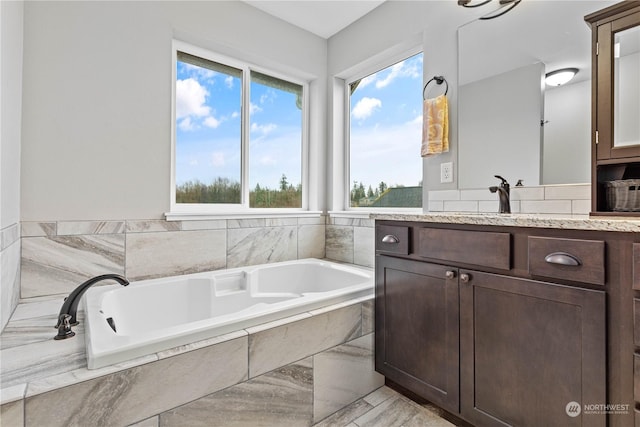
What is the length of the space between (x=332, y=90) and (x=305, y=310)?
7.03 ft

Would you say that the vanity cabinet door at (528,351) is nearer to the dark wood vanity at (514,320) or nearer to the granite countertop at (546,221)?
the dark wood vanity at (514,320)

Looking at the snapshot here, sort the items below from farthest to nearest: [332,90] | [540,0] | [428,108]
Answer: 1. [332,90]
2. [428,108]
3. [540,0]

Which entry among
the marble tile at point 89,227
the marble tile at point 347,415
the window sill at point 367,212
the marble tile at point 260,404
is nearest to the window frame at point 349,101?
the window sill at point 367,212

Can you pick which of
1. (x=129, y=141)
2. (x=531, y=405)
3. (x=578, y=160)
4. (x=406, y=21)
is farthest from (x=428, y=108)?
(x=129, y=141)

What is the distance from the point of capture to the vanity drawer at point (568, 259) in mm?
937

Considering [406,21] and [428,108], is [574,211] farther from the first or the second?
[406,21]

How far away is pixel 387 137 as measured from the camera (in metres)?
2.55

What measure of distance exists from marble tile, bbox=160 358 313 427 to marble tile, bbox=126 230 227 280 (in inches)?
43.7

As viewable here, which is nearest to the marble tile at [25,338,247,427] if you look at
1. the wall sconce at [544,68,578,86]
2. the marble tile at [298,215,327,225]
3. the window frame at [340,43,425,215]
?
the marble tile at [298,215,327,225]

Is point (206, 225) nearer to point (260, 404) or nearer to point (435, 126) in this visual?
point (260, 404)

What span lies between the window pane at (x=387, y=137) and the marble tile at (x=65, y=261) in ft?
6.26

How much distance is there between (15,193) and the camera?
4.86 feet

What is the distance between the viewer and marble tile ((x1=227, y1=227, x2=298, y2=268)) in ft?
7.56

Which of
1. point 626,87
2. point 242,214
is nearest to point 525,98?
point 626,87
